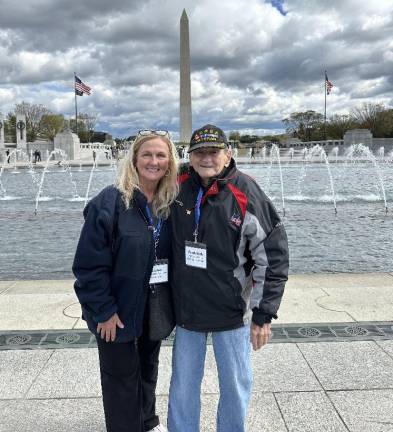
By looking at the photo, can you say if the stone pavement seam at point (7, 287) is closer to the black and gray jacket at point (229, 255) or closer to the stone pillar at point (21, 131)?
the black and gray jacket at point (229, 255)

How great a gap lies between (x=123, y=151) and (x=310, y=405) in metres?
2.01

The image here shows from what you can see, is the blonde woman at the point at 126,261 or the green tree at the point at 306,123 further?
the green tree at the point at 306,123

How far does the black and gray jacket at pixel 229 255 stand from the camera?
7.74ft

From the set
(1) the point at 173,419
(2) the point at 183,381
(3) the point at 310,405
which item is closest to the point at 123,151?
(2) the point at 183,381

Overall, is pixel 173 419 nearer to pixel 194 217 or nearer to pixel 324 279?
pixel 194 217

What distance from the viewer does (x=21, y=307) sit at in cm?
489

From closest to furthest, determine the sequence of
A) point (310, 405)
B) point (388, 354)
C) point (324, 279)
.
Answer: point (310, 405) < point (388, 354) < point (324, 279)

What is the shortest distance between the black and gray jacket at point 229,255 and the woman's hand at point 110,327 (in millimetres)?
346

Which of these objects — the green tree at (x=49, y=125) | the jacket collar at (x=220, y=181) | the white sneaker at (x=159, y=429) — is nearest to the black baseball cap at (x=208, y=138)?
the jacket collar at (x=220, y=181)

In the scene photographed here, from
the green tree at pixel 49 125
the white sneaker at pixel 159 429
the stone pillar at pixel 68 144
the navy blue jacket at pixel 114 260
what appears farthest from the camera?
the green tree at pixel 49 125

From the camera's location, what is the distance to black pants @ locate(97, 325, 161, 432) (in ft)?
8.01

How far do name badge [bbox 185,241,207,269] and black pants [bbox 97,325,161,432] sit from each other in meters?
0.50

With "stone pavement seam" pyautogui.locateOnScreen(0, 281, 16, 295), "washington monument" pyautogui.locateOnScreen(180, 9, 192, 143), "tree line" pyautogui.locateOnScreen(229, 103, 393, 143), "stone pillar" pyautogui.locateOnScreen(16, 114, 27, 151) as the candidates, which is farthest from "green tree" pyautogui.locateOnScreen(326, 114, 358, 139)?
"stone pavement seam" pyautogui.locateOnScreen(0, 281, 16, 295)

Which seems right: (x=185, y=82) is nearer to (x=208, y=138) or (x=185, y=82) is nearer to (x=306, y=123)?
(x=208, y=138)
